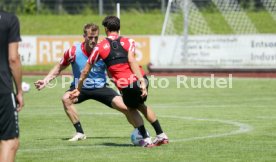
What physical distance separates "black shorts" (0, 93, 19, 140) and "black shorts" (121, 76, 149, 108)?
4072 mm

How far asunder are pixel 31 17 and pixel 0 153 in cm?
3877

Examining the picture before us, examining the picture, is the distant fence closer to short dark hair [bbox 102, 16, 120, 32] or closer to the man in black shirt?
short dark hair [bbox 102, 16, 120, 32]

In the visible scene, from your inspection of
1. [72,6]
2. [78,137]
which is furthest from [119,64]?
[72,6]

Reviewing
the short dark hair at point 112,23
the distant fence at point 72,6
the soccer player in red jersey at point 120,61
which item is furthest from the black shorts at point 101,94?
the distant fence at point 72,6

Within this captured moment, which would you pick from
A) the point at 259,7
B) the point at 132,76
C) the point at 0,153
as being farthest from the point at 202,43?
the point at 0,153

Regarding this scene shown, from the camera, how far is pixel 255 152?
37.5 feet

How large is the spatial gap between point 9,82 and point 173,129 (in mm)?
7117

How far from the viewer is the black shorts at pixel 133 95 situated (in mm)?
12164

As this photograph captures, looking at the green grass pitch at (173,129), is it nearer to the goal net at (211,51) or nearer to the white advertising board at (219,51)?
the goal net at (211,51)

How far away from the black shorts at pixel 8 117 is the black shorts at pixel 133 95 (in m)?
4.07

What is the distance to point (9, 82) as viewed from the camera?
8219mm

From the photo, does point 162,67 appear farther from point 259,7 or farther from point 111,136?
point 111,136

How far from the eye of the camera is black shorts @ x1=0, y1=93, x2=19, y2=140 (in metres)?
8.18

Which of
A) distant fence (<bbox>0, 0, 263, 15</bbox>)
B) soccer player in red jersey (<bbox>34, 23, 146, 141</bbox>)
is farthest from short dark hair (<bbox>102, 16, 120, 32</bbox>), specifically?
distant fence (<bbox>0, 0, 263, 15</bbox>)
